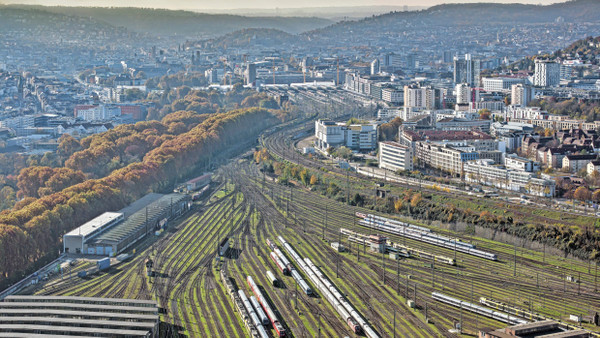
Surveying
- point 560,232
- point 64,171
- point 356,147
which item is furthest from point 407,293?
point 356,147

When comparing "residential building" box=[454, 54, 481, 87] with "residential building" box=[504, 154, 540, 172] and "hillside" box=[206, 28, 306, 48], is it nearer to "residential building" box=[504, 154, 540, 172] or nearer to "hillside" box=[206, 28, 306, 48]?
"residential building" box=[504, 154, 540, 172]

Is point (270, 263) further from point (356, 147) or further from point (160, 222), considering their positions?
point (356, 147)

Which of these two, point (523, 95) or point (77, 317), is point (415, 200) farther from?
point (523, 95)

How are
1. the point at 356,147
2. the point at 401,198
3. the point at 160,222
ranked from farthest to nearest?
the point at 356,147 < the point at 401,198 < the point at 160,222

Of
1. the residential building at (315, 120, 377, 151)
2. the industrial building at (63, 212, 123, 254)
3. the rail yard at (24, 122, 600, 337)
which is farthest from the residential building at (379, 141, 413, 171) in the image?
the industrial building at (63, 212, 123, 254)

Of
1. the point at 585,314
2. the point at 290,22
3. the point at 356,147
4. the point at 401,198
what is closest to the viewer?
the point at 585,314

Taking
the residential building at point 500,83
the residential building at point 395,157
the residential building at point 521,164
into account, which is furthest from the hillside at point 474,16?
the residential building at point 521,164

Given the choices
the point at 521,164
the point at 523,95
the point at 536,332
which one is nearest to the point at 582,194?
the point at 521,164
